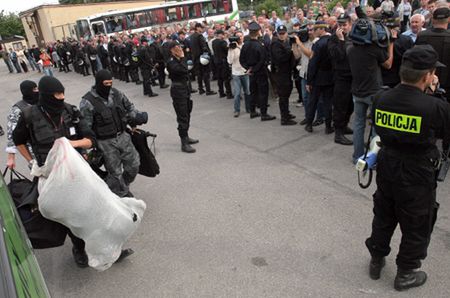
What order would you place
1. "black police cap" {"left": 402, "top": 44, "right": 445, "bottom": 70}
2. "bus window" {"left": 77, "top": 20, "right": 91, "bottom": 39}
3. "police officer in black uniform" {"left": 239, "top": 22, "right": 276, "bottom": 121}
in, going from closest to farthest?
1. "black police cap" {"left": 402, "top": 44, "right": 445, "bottom": 70}
2. "police officer in black uniform" {"left": 239, "top": 22, "right": 276, "bottom": 121}
3. "bus window" {"left": 77, "top": 20, "right": 91, "bottom": 39}

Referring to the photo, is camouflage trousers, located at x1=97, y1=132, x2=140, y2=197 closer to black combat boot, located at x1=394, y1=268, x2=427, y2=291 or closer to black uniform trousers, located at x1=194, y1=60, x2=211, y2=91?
black combat boot, located at x1=394, y1=268, x2=427, y2=291

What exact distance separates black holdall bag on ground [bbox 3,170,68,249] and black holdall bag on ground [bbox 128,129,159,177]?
4.38 feet

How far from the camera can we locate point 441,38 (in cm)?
475

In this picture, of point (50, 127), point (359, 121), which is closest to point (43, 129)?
point (50, 127)

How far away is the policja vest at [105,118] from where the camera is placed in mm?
3914

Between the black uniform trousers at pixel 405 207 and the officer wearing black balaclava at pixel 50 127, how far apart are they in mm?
2604

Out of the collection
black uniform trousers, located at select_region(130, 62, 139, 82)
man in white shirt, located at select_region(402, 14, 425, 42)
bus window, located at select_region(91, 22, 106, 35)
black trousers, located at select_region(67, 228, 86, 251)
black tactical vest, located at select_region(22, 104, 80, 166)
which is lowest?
black uniform trousers, located at select_region(130, 62, 139, 82)

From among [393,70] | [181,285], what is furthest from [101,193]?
Result: [393,70]

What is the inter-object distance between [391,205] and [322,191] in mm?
1744

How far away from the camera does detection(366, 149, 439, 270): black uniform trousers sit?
2.63 meters

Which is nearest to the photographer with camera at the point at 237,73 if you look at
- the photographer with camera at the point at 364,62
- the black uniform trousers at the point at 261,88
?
the black uniform trousers at the point at 261,88

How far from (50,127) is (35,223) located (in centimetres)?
91

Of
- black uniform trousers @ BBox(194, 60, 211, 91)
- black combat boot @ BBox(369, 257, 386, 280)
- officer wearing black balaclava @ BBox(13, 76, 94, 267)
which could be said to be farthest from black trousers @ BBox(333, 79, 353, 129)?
black uniform trousers @ BBox(194, 60, 211, 91)

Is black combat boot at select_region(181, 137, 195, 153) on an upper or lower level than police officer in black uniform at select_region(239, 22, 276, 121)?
lower
